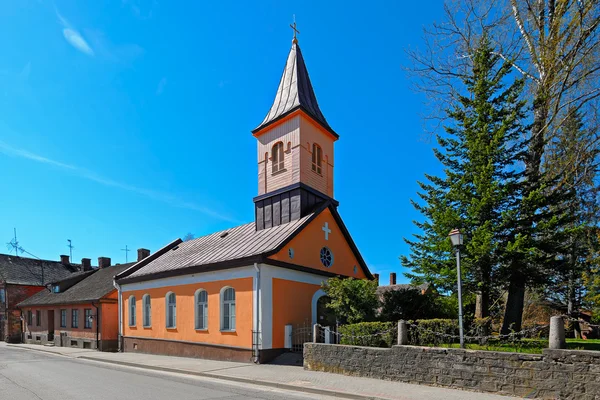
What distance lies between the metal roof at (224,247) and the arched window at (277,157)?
2894 mm

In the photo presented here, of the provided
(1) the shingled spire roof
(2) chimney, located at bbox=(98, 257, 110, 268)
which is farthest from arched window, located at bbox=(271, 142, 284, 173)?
(2) chimney, located at bbox=(98, 257, 110, 268)

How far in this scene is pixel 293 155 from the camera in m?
18.2

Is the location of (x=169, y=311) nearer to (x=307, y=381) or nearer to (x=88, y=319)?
(x=88, y=319)

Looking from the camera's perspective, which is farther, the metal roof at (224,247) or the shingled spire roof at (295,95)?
the shingled spire roof at (295,95)

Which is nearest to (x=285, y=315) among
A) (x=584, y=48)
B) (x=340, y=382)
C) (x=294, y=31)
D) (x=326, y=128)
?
(x=340, y=382)

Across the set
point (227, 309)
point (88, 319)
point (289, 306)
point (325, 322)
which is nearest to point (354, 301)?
point (289, 306)

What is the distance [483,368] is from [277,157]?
13.0m

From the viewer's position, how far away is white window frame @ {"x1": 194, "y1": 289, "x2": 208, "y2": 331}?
1686 cm

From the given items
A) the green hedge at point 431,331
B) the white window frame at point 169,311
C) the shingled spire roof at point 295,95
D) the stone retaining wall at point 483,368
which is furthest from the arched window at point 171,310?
the green hedge at point 431,331

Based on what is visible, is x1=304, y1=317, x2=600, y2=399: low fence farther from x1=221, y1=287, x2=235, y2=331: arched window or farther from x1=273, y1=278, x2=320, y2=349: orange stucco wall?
x1=221, y1=287, x2=235, y2=331: arched window

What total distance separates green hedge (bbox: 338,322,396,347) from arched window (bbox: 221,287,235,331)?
5.18 meters

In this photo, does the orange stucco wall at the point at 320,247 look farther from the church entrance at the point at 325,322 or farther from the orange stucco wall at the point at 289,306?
the church entrance at the point at 325,322

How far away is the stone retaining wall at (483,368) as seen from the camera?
299 inches

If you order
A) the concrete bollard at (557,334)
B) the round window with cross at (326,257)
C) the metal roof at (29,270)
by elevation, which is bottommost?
the metal roof at (29,270)
